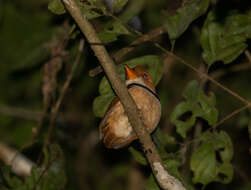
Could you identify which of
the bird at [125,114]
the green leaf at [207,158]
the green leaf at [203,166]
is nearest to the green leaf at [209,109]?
the green leaf at [207,158]

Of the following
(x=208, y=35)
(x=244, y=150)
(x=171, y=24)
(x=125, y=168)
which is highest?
(x=171, y=24)

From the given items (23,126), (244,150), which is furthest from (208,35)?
(23,126)

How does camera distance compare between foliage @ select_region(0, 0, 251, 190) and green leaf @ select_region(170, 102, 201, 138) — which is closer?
foliage @ select_region(0, 0, 251, 190)

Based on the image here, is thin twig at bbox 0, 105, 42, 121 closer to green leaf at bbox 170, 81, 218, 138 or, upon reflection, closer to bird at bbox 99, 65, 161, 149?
bird at bbox 99, 65, 161, 149

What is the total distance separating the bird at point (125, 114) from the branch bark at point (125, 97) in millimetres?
356

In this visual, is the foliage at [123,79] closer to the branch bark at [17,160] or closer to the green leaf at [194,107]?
the green leaf at [194,107]

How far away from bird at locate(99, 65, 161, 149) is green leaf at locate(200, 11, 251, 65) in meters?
0.51

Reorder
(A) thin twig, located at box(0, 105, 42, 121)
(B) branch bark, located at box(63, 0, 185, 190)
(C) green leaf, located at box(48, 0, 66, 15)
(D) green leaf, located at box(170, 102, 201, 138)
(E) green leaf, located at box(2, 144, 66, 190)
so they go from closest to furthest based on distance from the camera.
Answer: (B) branch bark, located at box(63, 0, 185, 190)
(C) green leaf, located at box(48, 0, 66, 15)
(D) green leaf, located at box(170, 102, 201, 138)
(E) green leaf, located at box(2, 144, 66, 190)
(A) thin twig, located at box(0, 105, 42, 121)

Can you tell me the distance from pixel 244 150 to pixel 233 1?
276 centimetres

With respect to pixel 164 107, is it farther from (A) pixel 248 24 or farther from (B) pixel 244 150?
(A) pixel 248 24

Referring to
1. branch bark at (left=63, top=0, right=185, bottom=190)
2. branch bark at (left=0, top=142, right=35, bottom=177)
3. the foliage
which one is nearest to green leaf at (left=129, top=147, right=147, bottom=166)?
the foliage

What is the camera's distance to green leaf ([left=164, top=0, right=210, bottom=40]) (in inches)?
111

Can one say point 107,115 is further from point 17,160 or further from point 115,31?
point 17,160

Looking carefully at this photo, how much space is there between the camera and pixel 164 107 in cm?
529
